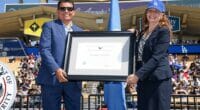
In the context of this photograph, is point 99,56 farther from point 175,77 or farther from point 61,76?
point 175,77

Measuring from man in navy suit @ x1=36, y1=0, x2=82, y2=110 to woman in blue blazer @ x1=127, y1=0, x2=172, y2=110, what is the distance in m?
0.81

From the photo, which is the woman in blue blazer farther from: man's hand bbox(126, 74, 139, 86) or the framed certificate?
the framed certificate

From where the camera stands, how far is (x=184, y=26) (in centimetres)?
3525

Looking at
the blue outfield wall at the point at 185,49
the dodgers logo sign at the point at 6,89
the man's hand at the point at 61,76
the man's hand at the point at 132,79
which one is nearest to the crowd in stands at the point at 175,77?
the blue outfield wall at the point at 185,49

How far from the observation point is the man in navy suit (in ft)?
16.8

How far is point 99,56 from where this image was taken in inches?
200

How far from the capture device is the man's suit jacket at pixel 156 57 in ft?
15.1

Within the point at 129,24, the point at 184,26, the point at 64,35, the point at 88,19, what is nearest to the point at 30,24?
the point at 88,19

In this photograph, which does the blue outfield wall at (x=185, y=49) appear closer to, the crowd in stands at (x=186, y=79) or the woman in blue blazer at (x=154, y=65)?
the crowd in stands at (x=186, y=79)

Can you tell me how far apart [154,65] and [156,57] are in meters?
0.08

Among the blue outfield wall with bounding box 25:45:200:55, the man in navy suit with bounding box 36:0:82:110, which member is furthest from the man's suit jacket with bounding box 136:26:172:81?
the blue outfield wall with bounding box 25:45:200:55

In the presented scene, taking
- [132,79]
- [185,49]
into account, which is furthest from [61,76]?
[185,49]

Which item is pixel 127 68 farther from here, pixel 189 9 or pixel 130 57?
pixel 189 9

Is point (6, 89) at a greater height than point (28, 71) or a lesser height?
greater
